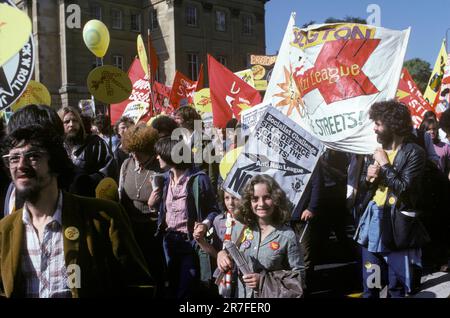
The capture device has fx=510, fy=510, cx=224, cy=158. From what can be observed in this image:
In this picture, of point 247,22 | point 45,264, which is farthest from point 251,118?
point 247,22

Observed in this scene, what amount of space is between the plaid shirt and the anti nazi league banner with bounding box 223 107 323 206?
163cm

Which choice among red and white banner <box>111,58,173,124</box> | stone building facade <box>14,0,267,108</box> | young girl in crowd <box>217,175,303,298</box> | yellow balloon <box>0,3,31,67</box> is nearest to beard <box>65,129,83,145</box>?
yellow balloon <box>0,3,31,67</box>

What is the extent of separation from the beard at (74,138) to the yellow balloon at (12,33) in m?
0.91

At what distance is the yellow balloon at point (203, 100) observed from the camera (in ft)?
31.2

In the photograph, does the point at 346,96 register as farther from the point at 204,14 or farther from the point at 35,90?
the point at 204,14

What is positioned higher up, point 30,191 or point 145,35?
point 145,35

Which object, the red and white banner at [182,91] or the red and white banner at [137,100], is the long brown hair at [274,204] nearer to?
the red and white banner at [137,100]

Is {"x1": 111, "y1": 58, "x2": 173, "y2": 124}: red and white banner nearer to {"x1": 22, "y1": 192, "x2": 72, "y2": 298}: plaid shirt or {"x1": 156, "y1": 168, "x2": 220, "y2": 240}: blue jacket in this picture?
{"x1": 156, "y1": 168, "x2": 220, "y2": 240}: blue jacket

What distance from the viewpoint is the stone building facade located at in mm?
20594

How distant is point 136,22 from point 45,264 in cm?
2466

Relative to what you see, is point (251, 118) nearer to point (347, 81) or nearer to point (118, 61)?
point (347, 81)

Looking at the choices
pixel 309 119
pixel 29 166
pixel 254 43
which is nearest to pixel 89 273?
pixel 29 166

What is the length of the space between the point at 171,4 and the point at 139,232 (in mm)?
26201

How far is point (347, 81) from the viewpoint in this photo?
4.35 metres
